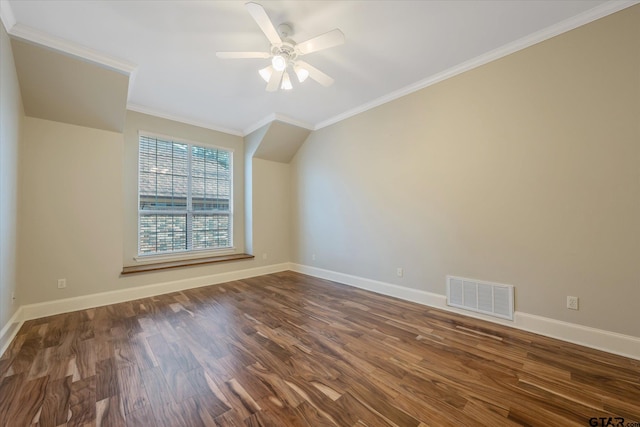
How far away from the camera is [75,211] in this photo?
3.11 metres

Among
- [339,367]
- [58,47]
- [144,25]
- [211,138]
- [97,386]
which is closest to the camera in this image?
[97,386]

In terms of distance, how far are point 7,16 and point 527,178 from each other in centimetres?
480

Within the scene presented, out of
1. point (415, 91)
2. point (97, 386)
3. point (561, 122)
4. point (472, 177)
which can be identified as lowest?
point (97, 386)

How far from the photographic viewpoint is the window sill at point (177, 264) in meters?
3.50

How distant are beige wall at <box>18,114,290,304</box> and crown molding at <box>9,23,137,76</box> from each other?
102cm

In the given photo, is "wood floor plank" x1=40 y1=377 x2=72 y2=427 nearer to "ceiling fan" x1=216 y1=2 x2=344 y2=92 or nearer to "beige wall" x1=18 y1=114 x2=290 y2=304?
"beige wall" x1=18 y1=114 x2=290 y2=304

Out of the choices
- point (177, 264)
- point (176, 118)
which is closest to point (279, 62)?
point (176, 118)

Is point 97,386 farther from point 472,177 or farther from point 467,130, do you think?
point 467,130

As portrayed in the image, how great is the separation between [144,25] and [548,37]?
3.71 metres

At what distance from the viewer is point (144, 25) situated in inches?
87.0

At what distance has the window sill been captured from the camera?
138 inches

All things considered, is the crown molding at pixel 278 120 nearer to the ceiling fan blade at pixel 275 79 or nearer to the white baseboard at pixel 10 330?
the ceiling fan blade at pixel 275 79

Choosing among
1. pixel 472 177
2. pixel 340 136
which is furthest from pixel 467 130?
pixel 340 136

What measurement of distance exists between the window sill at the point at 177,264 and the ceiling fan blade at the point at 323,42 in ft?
11.4
